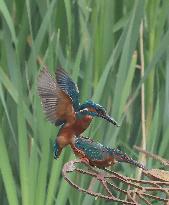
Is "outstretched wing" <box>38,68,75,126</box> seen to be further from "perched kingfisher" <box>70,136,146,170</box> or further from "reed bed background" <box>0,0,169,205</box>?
"reed bed background" <box>0,0,169,205</box>

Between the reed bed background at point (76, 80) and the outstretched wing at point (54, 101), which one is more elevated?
the reed bed background at point (76, 80)

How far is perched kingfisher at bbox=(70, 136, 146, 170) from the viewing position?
45cm

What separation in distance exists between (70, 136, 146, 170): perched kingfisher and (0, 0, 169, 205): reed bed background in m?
0.35

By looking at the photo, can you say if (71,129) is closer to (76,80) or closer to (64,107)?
(64,107)

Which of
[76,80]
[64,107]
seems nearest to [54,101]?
[64,107]

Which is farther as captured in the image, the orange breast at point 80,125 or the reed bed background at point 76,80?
the reed bed background at point 76,80

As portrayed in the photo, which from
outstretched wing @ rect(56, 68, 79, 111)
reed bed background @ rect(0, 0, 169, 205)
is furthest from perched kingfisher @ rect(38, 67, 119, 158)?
reed bed background @ rect(0, 0, 169, 205)

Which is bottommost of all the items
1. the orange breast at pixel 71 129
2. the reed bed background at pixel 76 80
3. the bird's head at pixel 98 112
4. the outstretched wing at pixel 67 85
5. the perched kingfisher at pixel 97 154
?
the perched kingfisher at pixel 97 154

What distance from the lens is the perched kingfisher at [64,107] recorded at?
1.44 ft

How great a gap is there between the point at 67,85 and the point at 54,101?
0.01m

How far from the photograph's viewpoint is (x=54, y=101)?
448 mm

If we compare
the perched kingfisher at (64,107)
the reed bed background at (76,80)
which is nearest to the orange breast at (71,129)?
the perched kingfisher at (64,107)

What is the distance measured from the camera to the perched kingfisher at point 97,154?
447mm

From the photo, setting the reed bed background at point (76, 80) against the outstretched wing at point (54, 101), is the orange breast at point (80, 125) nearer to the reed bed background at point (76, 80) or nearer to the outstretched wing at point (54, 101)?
the outstretched wing at point (54, 101)
